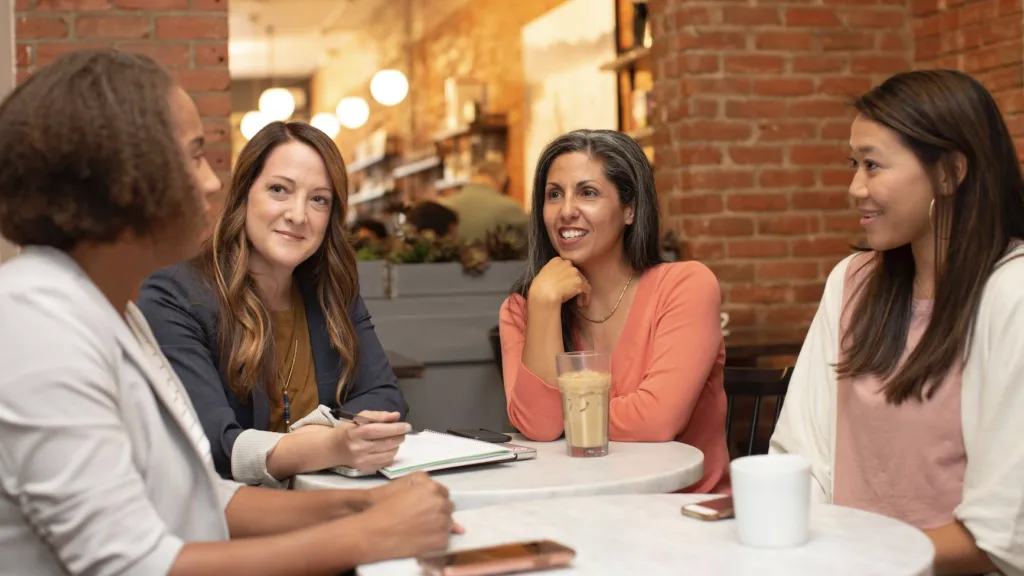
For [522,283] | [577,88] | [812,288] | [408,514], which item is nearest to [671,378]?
[522,283]

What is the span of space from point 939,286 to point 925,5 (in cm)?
297

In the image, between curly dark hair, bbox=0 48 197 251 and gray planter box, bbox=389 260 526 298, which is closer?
curly dark hair, bbox=0 48 197 251

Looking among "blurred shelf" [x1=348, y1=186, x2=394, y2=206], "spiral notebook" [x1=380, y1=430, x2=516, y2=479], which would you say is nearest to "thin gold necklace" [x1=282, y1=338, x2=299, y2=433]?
"spiral notebook" [x1=380, y1=430, x2=516, y2=479]

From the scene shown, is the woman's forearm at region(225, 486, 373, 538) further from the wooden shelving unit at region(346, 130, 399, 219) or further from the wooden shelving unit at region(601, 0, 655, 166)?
the wooden shelving unit at region(346, 130, 399, 219)

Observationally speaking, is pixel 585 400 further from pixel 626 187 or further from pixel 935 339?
pixel 626 187

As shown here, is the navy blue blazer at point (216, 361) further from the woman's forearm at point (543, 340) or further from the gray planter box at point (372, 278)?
the gray planter box at point (372, 278)

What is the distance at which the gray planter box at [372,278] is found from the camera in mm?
3752

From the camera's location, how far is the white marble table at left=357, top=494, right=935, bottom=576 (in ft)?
3.81

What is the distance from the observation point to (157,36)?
3.59 m

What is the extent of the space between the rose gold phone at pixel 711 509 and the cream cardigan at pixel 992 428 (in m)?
0.41

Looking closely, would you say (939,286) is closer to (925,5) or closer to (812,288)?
(812,288)

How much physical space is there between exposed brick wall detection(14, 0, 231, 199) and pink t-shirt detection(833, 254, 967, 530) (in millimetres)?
2356

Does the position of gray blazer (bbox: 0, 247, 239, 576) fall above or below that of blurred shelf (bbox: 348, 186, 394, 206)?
below

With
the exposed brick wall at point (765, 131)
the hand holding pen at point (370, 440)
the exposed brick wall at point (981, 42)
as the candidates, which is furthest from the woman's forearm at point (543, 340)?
the exposed brick wall at point (981, 42)
